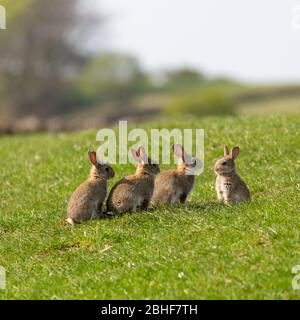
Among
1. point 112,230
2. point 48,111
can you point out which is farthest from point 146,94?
point 112,230

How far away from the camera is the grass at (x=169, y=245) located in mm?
11414

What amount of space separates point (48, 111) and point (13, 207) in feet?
257

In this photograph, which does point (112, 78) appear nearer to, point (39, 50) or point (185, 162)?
point (39, 50)

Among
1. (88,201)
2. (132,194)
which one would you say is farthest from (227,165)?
(88,201)

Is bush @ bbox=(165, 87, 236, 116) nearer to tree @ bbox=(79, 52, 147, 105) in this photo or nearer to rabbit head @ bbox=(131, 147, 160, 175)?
tree @ bbox=(79, 52, 147, 105)

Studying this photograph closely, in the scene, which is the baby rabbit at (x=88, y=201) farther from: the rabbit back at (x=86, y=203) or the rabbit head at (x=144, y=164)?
the rabbit head at (x=144, y=164)

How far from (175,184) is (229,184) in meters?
0.97

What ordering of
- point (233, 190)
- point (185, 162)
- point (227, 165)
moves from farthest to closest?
point (185, 162), point (227, 165), point (233, 190)

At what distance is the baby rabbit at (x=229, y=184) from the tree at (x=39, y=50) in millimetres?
79800

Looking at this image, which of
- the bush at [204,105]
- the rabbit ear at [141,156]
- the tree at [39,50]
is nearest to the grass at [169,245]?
the rabbit ear at [141,156]

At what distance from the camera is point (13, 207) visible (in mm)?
17625

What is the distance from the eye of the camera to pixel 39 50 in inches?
3720


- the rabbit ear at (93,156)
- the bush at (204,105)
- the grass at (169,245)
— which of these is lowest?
the grass at (169,245)

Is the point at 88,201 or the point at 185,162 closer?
the point at 88,201
